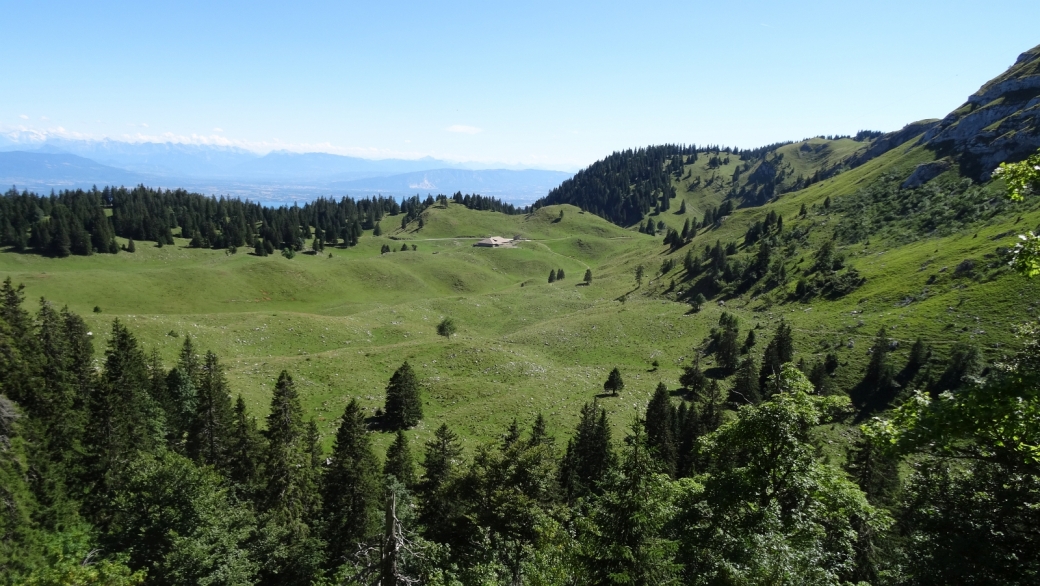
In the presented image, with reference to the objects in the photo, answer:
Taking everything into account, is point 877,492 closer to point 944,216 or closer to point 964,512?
point 964,512

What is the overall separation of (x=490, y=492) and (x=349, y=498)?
486 inches

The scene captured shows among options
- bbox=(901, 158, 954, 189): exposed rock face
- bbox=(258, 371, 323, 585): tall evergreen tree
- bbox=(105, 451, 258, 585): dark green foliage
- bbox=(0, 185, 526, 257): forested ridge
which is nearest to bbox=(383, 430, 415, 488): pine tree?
bbox=(258, 371, 323, 585): tall evergreen tree

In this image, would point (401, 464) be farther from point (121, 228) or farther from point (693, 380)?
point (121, 228)

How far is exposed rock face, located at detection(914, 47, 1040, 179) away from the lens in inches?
5064

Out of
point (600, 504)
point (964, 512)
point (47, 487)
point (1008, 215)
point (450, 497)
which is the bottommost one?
point (450, 497)

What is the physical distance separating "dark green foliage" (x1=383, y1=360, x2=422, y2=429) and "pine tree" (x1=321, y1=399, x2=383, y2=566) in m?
20.5

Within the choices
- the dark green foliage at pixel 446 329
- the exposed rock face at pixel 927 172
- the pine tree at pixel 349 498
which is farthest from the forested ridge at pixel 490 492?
the exposed rock face at pixel 927 172

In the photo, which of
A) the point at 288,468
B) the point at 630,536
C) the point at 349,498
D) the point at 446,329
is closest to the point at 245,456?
the point at 288,468

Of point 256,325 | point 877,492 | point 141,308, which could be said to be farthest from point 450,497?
point 141,308

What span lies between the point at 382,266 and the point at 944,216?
15115 cm

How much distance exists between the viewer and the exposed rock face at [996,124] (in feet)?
422

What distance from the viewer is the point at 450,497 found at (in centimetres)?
3294

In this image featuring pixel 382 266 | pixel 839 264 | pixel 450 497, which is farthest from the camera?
pixel 382 266

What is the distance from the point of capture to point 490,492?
93.8ft
